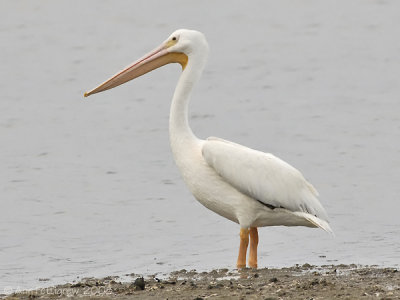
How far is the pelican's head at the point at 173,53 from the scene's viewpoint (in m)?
8.48

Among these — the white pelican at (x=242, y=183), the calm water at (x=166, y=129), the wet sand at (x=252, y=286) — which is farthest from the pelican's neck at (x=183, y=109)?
the calm water at (x=166, y=129)

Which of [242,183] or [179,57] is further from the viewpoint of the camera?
[179,57]

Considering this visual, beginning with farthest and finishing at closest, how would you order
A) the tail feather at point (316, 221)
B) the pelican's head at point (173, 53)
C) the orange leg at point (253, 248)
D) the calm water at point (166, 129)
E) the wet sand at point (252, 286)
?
the calm water at point (166, 129) → the pelican's head at point (173, 53) → the orange leg at point (253, 248) → the tail feather at point (316, 221) → the wet sand at point (252, 286)

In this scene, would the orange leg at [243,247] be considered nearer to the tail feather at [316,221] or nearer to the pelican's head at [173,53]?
the tail feather at [316,221]

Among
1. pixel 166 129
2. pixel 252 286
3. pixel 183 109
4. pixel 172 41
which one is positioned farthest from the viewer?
pixel 166 129

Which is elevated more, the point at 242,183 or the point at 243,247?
the point at 242,183

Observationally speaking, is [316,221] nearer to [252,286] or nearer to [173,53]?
[252,286]

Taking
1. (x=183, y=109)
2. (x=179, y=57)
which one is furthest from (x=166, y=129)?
(x=183, y=109)

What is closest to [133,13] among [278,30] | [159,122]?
[278,30]

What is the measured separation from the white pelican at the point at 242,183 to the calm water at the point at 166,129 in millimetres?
676

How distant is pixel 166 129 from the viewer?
13.8 metres

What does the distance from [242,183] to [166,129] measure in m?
5.74

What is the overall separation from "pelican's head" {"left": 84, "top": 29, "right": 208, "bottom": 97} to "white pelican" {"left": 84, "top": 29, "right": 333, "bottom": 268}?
27cm

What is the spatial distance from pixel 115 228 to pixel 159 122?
4012 mm
